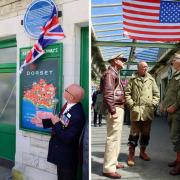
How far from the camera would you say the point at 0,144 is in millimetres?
4262

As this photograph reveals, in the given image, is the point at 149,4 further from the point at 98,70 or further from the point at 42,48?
the point at 42,48

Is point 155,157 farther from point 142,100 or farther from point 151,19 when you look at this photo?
point 151,19

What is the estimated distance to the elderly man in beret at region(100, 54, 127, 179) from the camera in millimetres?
1713

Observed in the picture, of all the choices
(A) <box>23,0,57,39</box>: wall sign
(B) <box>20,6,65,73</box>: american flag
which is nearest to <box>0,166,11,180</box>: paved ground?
(B) <box>20,6,65,73</box>: american flag

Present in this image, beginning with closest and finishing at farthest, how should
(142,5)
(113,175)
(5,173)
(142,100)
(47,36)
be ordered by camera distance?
(142,5) < (142,100) < (113,175) < (47,36) < (5,173)

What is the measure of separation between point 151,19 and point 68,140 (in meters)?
1.42

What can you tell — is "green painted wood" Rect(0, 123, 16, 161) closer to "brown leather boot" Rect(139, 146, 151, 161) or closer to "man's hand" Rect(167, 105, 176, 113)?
"brown leather boot" Rect(139, 146, 151, 161)

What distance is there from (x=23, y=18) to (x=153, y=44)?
2244mm

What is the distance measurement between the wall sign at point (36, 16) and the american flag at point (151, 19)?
1714 mm

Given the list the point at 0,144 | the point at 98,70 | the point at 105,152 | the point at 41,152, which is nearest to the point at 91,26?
the point at 98,70

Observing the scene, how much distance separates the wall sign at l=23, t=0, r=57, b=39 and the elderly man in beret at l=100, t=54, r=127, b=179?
1574 mm

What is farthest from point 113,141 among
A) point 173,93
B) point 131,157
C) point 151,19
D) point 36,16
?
point 36,16

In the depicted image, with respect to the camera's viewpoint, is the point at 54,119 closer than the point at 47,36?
Yes

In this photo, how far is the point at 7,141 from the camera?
4.14m
